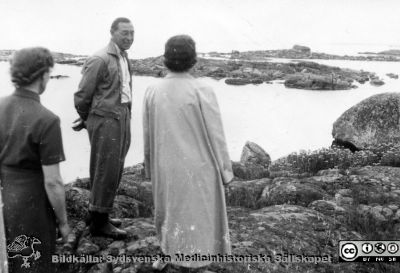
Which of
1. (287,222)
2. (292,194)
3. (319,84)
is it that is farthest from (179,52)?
(319,84)

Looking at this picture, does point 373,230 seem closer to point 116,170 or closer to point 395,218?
point 395,218

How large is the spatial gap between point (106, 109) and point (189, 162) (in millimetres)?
1088

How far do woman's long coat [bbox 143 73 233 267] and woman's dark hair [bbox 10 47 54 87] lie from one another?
1.07 meters

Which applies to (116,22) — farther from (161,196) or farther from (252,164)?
(252,164)

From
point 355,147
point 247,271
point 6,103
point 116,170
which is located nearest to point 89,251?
point 116,170

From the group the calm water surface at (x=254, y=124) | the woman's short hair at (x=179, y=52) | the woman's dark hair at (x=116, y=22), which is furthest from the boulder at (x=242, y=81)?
the woman's short hair at (x=179, y=52)

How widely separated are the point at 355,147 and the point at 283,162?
10.7 ft

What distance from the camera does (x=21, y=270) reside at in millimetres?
2840

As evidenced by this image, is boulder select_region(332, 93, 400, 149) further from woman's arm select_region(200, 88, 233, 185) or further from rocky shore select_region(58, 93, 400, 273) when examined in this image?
woman's arm select_region(200, 88, 233, 185)

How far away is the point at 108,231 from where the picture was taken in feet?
14.1

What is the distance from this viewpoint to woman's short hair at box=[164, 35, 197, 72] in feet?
11.1

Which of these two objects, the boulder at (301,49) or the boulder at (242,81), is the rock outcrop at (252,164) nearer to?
the boulder at (242,81)

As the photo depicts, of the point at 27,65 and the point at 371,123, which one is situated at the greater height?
the point at 27,65

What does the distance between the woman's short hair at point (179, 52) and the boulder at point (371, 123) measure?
9.42 meters
